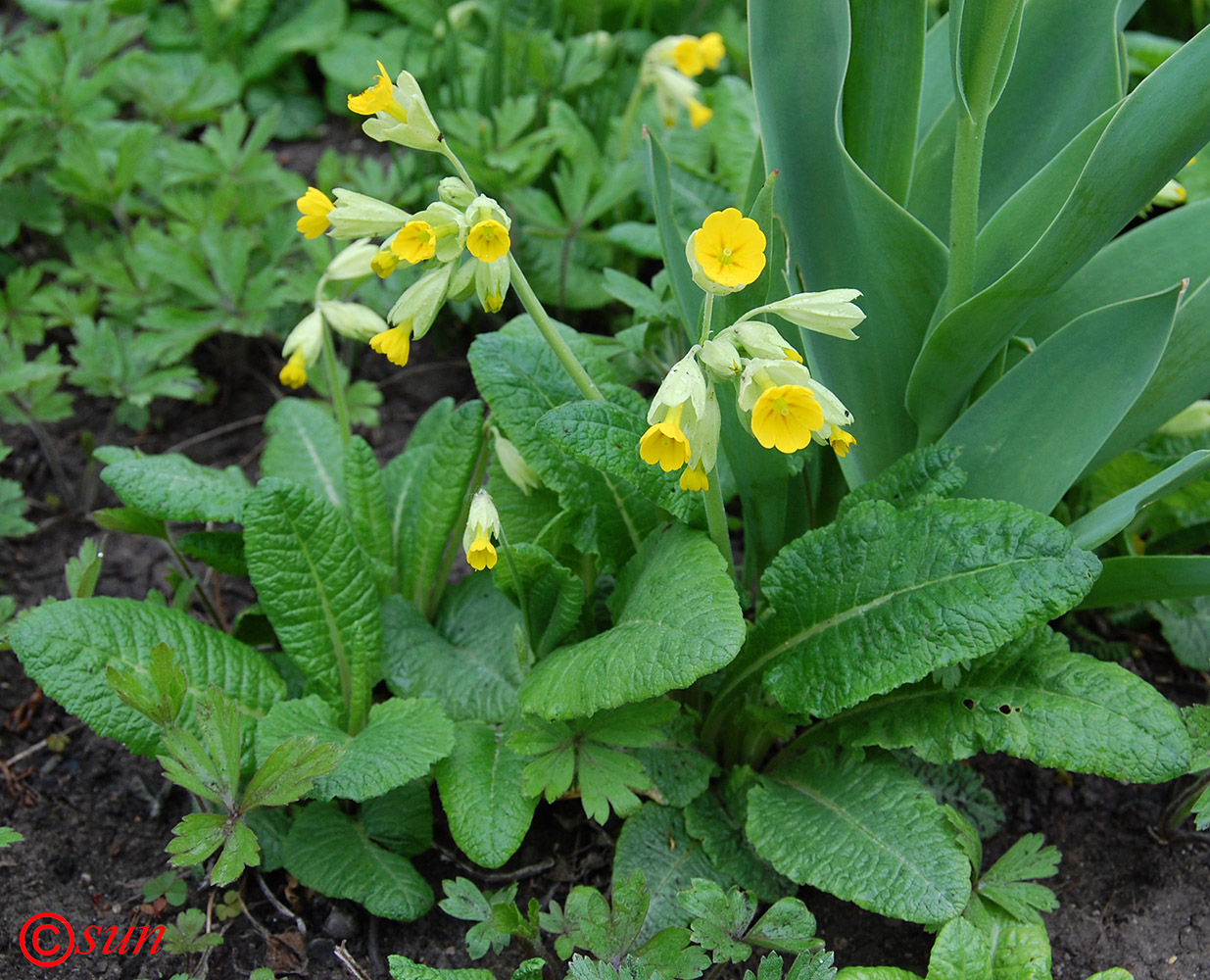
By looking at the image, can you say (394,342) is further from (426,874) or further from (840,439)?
(426,874)

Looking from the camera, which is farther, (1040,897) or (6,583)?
(6,583)

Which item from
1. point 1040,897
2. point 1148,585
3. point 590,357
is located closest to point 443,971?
point 1040,897

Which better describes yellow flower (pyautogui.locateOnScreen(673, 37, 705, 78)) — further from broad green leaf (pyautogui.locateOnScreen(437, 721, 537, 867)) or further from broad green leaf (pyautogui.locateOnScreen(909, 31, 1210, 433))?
broad green leaf (pyautogui.locateOnScreen(437, 721, 537, 867))

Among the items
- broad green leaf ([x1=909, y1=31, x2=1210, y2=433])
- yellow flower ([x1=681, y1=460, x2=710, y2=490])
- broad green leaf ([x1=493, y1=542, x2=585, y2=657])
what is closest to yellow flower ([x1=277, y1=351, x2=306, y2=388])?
broad green leaf ([x1=493, y1=542, x2=585, y2=657])

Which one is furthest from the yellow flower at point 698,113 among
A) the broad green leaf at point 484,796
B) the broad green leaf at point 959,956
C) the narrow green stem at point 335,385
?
the broad green leaf at point 959,956

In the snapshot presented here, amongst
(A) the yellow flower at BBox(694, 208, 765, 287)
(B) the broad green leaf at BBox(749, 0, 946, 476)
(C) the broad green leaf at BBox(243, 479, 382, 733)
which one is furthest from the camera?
(C) the broad green leaf at BBox(243, 479, 382, 733)

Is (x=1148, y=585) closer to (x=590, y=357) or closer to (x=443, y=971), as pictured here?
(x=590, y=357)

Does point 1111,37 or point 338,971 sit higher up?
point 1111,37
